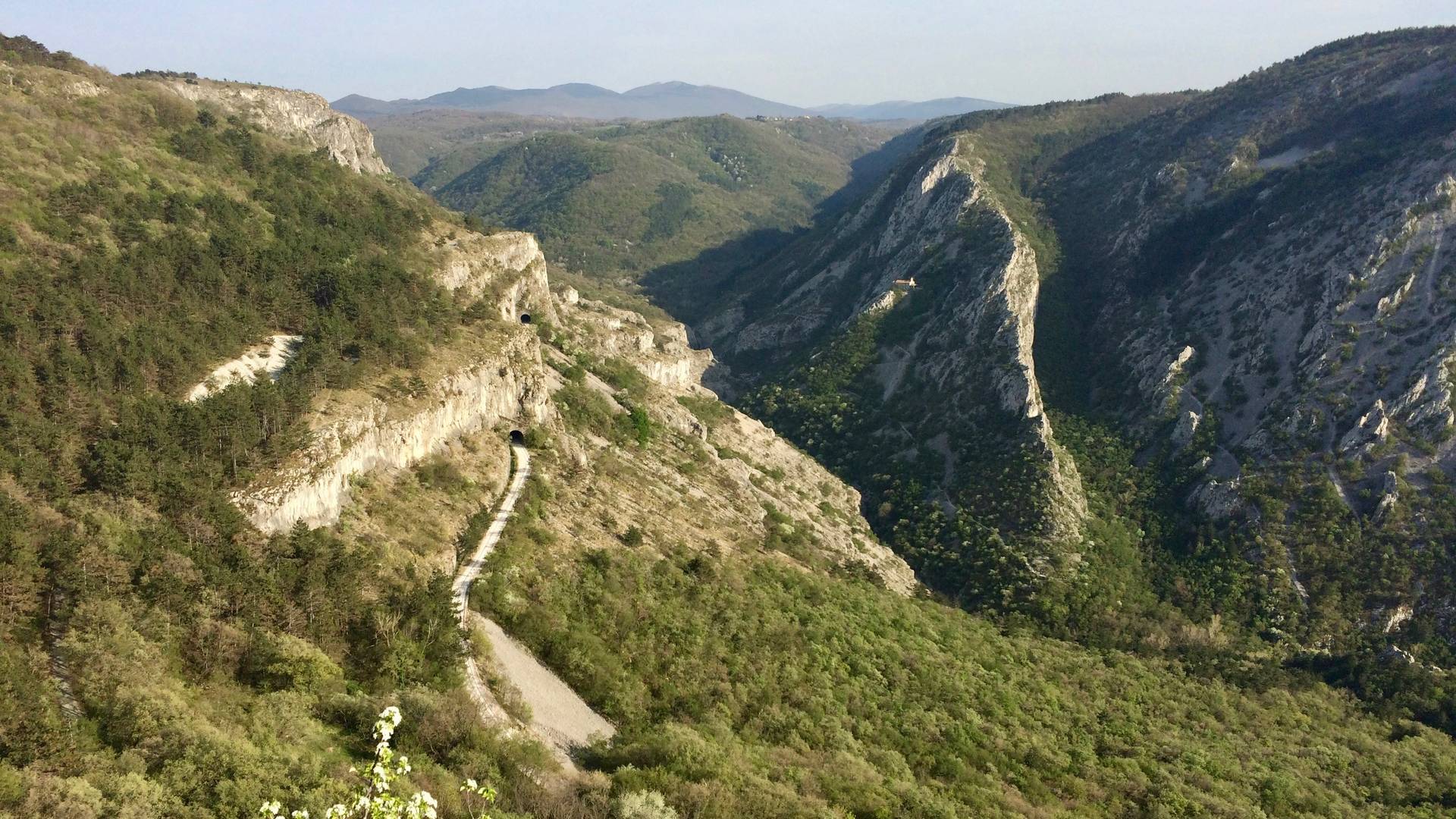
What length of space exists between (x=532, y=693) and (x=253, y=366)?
2453 cm

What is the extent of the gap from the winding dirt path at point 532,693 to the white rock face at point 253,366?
15.0 meters

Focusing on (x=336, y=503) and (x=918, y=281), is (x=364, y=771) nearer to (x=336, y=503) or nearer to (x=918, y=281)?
(x=336, y=503)

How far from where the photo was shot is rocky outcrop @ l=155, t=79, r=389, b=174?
→ 105381 millimetres

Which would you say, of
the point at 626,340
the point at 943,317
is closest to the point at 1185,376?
the point at 943,317

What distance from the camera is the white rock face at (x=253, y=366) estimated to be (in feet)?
124

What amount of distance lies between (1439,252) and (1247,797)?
7687 centimetres

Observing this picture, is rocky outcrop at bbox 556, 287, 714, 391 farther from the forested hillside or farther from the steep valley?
the forested hillside

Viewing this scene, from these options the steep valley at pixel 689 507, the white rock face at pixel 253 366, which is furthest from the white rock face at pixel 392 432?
the white rock face at pixel 253 366

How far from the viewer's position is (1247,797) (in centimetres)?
3962

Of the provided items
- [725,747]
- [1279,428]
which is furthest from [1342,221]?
[725,747]

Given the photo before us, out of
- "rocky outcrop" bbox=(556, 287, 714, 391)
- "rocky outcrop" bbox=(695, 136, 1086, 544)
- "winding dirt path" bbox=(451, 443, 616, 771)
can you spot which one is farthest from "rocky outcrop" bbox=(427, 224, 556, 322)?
"rocky outcrop" bbox=(695, 136, 1086, 544)

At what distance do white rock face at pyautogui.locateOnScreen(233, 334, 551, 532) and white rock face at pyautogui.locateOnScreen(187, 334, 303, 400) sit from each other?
18.3 feet

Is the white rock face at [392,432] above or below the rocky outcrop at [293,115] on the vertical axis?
below

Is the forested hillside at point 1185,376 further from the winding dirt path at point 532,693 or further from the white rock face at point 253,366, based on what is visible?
the white rock face at point 253,366
